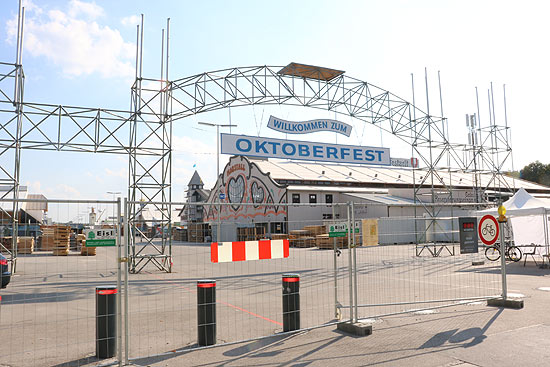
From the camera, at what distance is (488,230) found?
→ 33.5 feet

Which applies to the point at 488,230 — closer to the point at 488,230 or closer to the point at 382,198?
the point at 488,230

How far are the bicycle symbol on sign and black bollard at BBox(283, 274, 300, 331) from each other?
5217 mm

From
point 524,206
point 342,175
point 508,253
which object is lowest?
point 508,253

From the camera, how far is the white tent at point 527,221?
19.5m

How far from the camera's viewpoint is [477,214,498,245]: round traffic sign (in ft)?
33.0

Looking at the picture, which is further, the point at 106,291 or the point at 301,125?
the point at 301,125

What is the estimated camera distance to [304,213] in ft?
137

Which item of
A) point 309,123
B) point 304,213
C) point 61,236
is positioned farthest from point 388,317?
point 304,213

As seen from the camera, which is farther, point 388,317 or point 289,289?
point 388,317

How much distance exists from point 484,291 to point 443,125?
15693 millimetres

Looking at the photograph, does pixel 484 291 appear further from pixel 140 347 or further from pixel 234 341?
pixel 140 347

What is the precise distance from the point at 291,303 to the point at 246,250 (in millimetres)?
1270

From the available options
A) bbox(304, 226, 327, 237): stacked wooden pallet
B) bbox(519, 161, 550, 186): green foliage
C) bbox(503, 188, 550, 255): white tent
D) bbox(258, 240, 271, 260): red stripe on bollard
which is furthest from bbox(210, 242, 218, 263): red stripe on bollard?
bbox(519, 161, 550, 186): green foliage

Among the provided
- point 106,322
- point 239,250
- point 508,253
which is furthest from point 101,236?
point 508,253
